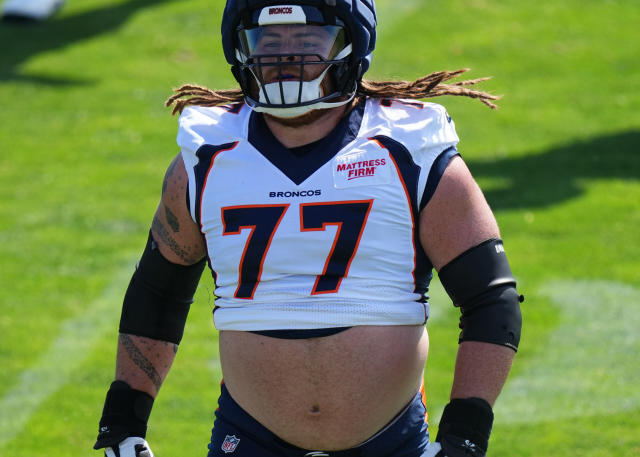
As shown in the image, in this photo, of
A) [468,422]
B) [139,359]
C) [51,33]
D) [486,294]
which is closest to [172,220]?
[139,359]

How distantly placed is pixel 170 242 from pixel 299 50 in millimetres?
780

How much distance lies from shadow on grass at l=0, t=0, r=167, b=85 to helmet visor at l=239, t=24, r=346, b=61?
1199 centimetres

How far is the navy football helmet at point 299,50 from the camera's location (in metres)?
3.26

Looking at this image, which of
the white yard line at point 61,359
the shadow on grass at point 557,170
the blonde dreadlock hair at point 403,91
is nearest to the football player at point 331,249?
the blonde dreadlock hair at point 403,91

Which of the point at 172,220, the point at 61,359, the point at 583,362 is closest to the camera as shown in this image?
the point at 172,220

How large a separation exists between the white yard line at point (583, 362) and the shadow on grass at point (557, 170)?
2.15 metres

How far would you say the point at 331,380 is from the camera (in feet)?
10.6

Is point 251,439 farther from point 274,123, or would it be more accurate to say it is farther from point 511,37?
point 511,37

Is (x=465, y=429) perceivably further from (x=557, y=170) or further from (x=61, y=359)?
(x=557, y=170)

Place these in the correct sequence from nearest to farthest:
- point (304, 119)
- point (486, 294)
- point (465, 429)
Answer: point (465, 429) < point (486, 294) < point (304, 119)

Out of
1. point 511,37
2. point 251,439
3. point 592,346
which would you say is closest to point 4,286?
point 592,346

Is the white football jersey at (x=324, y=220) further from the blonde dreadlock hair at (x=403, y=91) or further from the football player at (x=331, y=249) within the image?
the blonde dreadlock hair at (x=403, y=91)

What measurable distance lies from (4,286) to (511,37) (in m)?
9.35

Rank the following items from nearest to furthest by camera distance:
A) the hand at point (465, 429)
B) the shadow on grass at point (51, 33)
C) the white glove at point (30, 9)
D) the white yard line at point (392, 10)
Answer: the hand at point (465, 429)
the shadow on grass at point (51, 33)
the white yard line at point (392, 10)
the white glove at point (30, 9)
